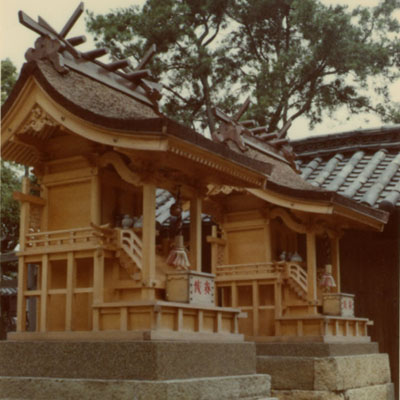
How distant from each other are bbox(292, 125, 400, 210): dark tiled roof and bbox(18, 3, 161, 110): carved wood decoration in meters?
4.99

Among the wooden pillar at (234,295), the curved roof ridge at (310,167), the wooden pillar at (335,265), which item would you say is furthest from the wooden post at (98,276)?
the curved roof ridge at (310,167)

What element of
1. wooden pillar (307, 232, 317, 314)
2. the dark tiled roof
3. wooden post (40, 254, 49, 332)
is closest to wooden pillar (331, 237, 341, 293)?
wooden pillar (307, 232, 317, 314)

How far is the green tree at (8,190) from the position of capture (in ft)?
55.0

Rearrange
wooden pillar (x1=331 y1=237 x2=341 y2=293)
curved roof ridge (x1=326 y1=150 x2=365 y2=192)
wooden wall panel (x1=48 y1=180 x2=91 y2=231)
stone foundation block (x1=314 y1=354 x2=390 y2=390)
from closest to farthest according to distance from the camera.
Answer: wooden wall panel (x1=48 y1=180 x2=91 y2=231), stone foundation block (x1=314 y1=354 x2=390 y2=390), wooden pillar (x1=331 y1=237 x2=341 y2=293), curved roof ridge (x1=326 y1=150 x2=365 y2=192)

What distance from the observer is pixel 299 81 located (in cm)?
2069

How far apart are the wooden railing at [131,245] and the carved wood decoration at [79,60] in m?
1.96

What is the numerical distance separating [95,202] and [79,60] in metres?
1.79

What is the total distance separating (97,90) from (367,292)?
7.01 m

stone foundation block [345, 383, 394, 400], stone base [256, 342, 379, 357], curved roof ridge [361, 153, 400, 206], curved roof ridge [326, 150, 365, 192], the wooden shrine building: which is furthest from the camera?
curved roof ridge [326, 150, 365, 192]

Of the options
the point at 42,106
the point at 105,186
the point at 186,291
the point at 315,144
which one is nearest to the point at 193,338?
the point at 186,291

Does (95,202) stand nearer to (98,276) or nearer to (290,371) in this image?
(98,276)

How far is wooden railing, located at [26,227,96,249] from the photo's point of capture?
7.58m

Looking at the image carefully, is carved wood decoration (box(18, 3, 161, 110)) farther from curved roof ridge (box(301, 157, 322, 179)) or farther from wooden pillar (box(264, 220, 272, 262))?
curved roof ridge (box(301, 157, 322, 179))

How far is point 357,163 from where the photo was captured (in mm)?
14562
